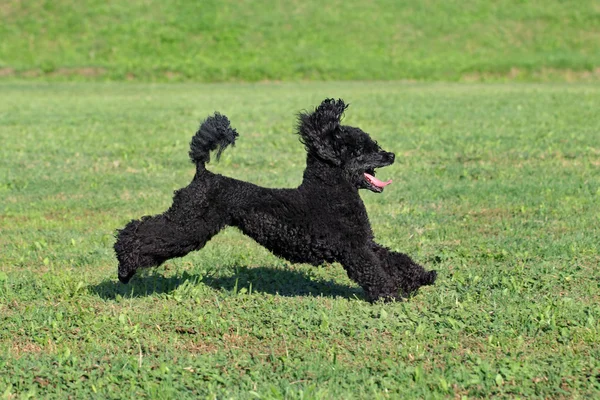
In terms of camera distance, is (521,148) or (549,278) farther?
(521,148)

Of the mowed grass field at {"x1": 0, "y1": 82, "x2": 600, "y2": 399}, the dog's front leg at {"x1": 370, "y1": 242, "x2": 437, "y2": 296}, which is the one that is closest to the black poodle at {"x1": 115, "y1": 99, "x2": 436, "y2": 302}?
the dog's front leg at {"x1": 370, "y1": 242, "x2": 437, "y2": 296}

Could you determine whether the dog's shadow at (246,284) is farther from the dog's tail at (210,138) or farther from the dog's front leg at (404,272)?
the dog's tail at (210,138)

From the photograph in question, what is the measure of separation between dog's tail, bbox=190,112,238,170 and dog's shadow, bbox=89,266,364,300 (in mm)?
1295

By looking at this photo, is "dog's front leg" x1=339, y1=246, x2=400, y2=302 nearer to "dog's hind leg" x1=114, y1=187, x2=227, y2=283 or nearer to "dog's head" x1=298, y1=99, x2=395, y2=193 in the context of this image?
"dog's head" x1=298, y1=99, x2=395, y2=193

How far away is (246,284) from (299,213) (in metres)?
1.27

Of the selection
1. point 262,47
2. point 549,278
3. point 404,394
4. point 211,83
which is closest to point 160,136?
point 549,278

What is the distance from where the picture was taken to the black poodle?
23.8 ft

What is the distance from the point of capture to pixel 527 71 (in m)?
41.7

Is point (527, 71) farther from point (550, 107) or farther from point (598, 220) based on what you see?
point (598, 220)

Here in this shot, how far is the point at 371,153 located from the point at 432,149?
421 inches

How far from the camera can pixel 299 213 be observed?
24.0ft

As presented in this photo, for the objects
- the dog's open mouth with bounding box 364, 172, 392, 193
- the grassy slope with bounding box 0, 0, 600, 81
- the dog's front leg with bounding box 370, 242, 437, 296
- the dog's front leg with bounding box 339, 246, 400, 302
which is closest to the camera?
the dog's front leg with bounding box 339, 246, 400, 302

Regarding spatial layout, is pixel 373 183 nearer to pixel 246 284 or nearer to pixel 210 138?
pixel 210 138

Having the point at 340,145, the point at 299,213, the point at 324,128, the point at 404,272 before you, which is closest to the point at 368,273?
the point at 404,272
